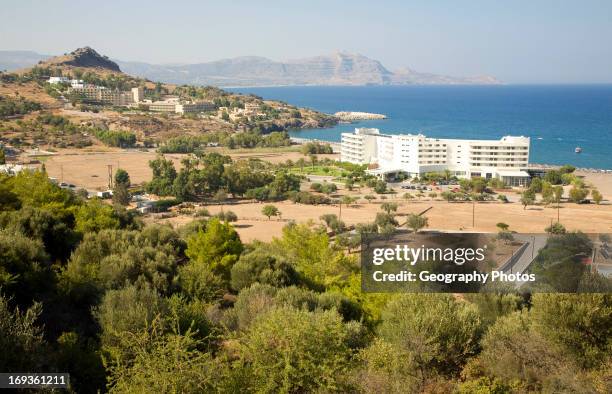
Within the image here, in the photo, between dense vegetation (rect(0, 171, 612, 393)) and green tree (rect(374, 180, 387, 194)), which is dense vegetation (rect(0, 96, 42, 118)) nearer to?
green tree (rect(374, 180, 387, 194))

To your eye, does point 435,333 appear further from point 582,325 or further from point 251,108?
point 251,108

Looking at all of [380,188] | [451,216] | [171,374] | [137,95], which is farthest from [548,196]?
[137,95]

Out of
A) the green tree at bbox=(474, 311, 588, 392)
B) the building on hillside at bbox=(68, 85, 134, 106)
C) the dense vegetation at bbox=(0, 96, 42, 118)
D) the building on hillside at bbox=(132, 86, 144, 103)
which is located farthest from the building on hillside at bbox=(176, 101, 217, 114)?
the green tree at bbox=(474, 311, 588, 392)

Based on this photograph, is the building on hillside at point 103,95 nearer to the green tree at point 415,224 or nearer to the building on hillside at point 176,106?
the building on hillside at point 176,106

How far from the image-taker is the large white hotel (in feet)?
184

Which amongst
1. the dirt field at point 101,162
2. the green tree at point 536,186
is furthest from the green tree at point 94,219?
the green tree at point 536,186

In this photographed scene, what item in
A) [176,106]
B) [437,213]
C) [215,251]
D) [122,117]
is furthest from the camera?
[176,106]

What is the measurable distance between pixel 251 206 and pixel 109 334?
A: 32.6 metres

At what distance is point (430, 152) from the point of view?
58625 millimetres

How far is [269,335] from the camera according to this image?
789 cm

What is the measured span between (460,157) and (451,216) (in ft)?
76.7

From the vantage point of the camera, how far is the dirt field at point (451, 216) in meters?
32.8

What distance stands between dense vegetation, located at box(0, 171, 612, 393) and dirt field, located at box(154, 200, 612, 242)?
688 inches

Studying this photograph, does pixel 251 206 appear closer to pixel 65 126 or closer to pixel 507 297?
pixel 507 297
